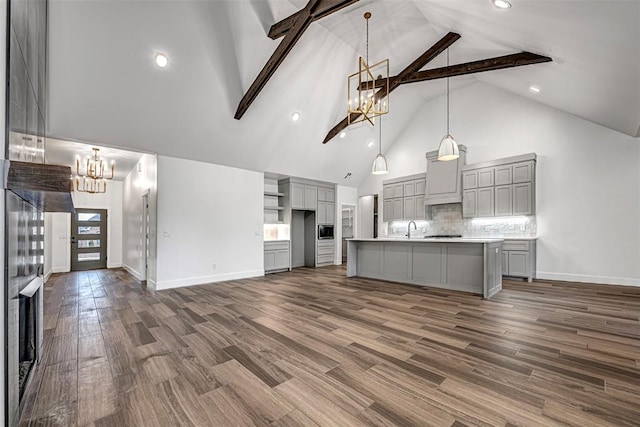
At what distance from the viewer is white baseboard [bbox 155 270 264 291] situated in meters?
5.45

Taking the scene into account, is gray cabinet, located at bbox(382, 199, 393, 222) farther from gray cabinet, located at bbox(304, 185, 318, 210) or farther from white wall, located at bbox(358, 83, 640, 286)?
white wall, located at bbox(358, 83, 640, 286)

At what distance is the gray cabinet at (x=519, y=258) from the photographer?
6.11m

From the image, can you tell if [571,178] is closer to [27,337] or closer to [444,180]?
[444,180]

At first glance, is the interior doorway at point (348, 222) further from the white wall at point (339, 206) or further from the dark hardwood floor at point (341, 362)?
the dark hardwood floor at point (341, 362)

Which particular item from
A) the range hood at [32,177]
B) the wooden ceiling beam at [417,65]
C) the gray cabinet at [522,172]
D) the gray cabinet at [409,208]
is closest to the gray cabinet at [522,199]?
the gray cabinet at [522,172]

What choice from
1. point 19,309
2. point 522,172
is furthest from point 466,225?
point 19,309

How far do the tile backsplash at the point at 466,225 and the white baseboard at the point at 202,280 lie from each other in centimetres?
460

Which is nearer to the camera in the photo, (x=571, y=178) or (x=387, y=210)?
(x=571, y=178)

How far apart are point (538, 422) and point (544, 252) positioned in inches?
232

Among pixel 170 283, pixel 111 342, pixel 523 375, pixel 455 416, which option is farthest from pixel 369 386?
pixel 170 283

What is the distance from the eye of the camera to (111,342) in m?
2.94

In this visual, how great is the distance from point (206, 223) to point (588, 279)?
7.99 m

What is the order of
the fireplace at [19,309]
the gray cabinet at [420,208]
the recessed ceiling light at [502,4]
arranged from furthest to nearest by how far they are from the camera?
1. the gray cabinet at [420,208]
2. the recessed ceiling light at [502,4]
3. the fireplace at [19,309]

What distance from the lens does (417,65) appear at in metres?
6.12
